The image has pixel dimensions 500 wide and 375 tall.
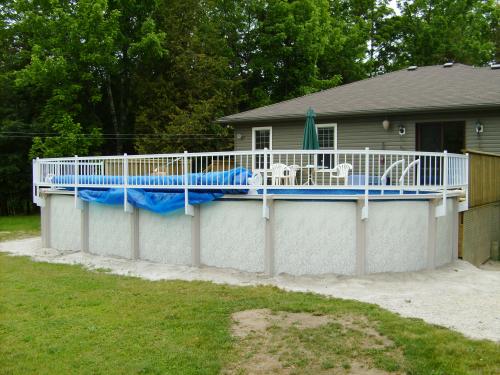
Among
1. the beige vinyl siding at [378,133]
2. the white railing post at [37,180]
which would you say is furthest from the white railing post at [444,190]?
the white railing post at [37,180]

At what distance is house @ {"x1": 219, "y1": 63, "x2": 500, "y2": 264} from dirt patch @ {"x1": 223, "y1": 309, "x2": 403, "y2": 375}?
5.16 meters

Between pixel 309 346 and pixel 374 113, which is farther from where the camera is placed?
pixel 374 113

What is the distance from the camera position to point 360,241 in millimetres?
7863

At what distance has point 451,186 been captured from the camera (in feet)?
28.2

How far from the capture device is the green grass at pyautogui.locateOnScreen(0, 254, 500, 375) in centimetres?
444

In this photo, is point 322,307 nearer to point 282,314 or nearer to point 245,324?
point 282,314

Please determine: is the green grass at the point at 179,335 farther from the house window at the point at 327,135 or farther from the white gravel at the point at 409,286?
the house window at the point at 327,135

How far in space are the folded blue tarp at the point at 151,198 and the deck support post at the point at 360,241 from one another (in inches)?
87.9

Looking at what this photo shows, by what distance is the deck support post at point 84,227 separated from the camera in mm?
10523

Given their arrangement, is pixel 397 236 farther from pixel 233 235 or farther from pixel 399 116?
pixel 399 116

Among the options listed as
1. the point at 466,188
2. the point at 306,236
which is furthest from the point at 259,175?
the point at 466,188

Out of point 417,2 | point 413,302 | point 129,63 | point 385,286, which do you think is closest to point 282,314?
point 413,302

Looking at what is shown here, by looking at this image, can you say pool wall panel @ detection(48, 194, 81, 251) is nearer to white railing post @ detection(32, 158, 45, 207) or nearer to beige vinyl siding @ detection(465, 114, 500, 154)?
white railing post @ detection(32, 158, 45, 207)

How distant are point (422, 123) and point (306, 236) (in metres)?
7.20
